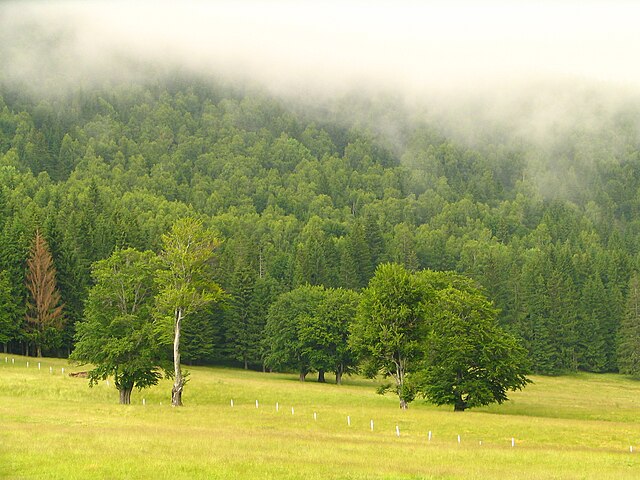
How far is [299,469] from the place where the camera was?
32.5 m

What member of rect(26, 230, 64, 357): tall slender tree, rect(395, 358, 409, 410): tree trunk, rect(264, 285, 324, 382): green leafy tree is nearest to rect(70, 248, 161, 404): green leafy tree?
rect(395, 358, 409, 410): tree trunk

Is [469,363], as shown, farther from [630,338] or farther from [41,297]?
[630,338]

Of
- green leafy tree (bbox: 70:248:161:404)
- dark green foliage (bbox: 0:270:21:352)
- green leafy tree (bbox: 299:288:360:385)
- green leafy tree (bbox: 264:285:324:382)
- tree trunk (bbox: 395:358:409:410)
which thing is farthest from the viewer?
green leafy tree (bbox: 264:285:324:382)

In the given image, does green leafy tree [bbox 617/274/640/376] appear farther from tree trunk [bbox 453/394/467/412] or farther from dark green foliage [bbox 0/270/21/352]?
dark green foliage [bbox 0/270/21/352]

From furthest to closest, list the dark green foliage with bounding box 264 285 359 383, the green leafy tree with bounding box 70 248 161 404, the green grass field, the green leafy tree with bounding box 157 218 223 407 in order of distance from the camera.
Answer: the dark green foliage with bounding box 264 285 359 383
the green leafy tree with bounding box 70 248 161 404
the green leafy tree with bounding box 157 218 223 407
the green grass field

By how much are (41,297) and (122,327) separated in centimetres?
3946

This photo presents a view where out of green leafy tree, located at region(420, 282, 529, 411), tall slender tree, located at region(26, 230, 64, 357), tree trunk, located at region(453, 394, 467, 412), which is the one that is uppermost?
tall slender tree, located at region(26, 230, 64, 357)

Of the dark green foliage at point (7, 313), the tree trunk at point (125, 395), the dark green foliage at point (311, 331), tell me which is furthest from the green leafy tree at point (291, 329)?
the tree trunk at point (125, 395)

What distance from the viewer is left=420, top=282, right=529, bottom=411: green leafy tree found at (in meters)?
68.0

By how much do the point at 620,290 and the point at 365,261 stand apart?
55253 mm

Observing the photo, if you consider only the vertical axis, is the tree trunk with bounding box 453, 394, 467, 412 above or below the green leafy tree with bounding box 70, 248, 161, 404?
below

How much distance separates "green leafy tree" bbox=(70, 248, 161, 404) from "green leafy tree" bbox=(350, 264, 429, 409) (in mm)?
21191

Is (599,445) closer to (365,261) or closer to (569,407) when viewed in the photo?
(569,407)

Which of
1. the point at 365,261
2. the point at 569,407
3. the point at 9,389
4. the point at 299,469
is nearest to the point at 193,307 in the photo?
the point at 9,389
